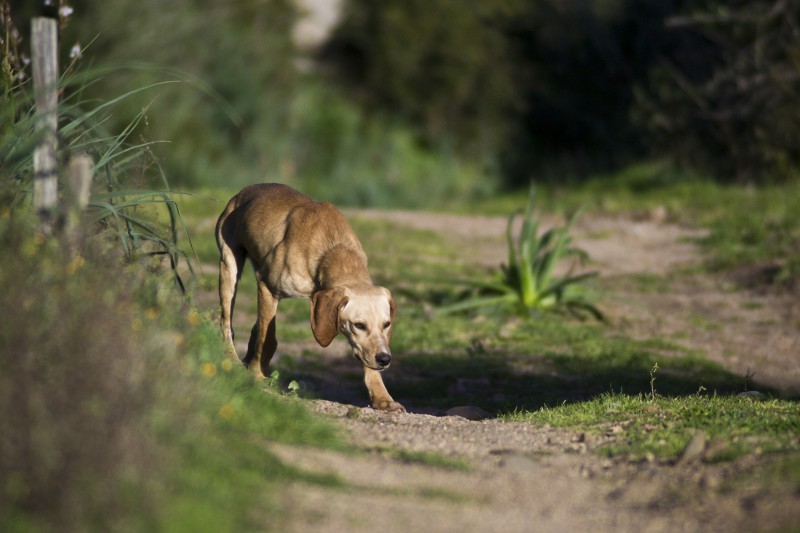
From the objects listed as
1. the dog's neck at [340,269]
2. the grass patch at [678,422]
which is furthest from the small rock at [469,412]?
the dog's neck at [340,269]

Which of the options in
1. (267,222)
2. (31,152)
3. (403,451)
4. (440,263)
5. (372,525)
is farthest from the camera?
(440,263)

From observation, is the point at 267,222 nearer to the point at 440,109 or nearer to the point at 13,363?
the point at 13,363

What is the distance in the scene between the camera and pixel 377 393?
669 centimetres

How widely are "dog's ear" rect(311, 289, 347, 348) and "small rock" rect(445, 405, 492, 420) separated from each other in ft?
3.30

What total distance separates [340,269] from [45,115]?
7.52 feet

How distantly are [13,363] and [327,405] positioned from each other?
2.52m

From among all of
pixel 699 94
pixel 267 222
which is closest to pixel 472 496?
pixel 267 222

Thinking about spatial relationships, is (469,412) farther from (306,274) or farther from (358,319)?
(306,274)

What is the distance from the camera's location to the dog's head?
6492 millimetres

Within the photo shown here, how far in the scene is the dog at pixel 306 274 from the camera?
6.55 meters

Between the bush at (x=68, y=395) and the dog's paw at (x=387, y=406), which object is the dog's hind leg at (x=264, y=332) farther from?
the bush at (x=68, y=395)

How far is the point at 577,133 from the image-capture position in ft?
80.6

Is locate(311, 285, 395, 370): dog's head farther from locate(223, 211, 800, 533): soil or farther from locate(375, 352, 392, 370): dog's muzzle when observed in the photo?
locate(223, 211, 800, 533): soil

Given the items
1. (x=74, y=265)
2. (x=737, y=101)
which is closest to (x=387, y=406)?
(x=74, y=265)
